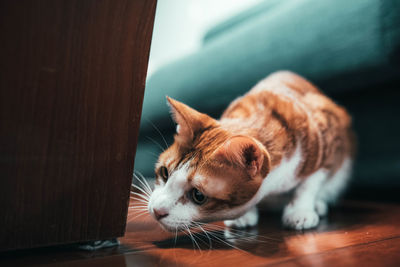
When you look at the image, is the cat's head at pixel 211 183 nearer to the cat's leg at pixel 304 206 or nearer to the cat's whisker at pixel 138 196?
the cat's whisker at pixel 138 196

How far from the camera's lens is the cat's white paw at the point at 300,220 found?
3.01ft

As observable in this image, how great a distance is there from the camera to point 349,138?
53.7 inches

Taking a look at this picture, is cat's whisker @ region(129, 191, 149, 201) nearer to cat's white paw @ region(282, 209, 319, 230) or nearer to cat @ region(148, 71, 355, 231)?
cat @ region(148, 71, 355, 231)

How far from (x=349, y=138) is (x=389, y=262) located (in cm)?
85

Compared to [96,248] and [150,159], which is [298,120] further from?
[96,248]

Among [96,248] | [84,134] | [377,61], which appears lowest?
[96,248]

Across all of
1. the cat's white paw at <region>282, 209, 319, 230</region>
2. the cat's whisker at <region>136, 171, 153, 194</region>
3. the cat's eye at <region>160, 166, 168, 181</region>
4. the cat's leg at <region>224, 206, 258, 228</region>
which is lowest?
the cat's leg at <region>224, 206, 258, 228</region>

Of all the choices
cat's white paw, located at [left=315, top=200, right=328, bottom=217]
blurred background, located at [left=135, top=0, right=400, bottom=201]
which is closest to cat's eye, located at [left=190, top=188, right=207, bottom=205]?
blurred background, located at [left=135, top=0, right=400, bottom=201]

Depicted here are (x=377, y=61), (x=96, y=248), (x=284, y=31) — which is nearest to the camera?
(x=96, y=248)

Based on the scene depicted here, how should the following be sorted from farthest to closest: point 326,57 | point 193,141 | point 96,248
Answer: point 326,57 < point 193,141 < point 96,248

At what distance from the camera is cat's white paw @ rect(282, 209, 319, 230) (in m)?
0.92

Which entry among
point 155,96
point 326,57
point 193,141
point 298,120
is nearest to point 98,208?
point 193,141

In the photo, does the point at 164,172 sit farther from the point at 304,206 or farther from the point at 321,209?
the point at 321,209

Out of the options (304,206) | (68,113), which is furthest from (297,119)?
(68,113)
